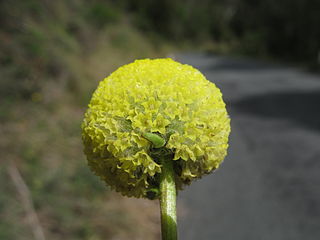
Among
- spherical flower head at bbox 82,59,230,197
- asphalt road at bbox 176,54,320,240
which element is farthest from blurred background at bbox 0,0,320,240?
spherical flower head at bbox 82,59,230,197

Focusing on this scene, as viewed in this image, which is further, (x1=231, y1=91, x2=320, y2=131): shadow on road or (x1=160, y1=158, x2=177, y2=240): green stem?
(x1=231, y1=91, x2=320, y2=131): shadow on road

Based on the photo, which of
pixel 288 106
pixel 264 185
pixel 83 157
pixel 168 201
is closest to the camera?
pixel 168 201

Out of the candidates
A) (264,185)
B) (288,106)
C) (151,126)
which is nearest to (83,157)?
(264,185)

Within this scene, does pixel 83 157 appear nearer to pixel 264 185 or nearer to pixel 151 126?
pixel 264 185

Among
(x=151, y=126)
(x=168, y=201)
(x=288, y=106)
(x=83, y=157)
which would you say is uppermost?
(x=288, y=106)

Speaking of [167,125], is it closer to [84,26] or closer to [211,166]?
[211,166]

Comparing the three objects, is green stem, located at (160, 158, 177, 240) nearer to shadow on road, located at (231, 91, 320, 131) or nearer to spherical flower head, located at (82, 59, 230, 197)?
spherical flower head, located at (82, 59, 230, 197)

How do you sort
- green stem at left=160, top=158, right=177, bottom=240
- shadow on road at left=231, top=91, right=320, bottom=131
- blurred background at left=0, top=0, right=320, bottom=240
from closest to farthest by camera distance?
green stem at left=160, top=158, right=177, bottom=240, blurred background at left=0, top=0, right=320, bottom=240, shadow on road at left=231, top=91, right=320, bottom=131

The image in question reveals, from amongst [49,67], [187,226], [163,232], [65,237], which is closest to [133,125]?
[163,232]
